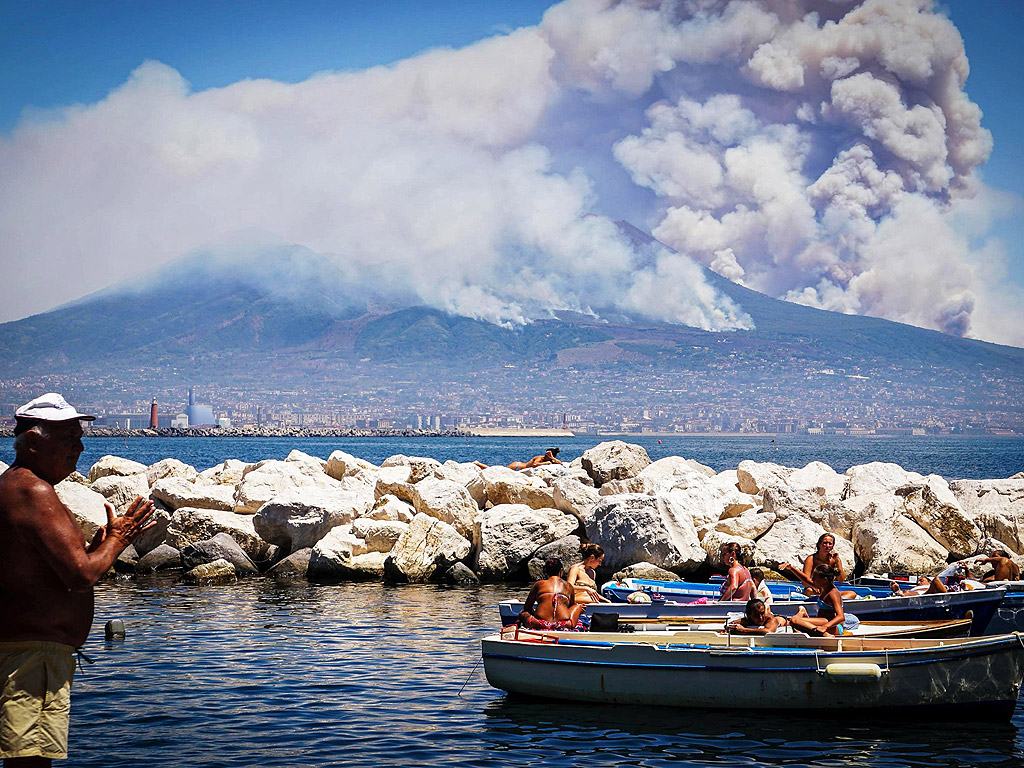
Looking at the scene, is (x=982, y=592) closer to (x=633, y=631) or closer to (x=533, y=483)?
(x=633, y=631)

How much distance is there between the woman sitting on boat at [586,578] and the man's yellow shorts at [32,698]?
31.6 ft

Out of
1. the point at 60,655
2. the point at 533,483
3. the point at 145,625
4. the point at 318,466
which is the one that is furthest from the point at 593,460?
the point at 60,655

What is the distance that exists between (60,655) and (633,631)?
914 cm

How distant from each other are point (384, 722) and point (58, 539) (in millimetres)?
Result: 7045

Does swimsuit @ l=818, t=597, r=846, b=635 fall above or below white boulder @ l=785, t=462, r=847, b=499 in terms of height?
below

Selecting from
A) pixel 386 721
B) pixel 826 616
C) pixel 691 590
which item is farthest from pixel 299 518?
pixel 826 616

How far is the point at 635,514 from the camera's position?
2167 cm

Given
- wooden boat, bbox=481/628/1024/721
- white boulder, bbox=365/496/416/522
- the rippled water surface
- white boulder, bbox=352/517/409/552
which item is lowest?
the rippled water surface

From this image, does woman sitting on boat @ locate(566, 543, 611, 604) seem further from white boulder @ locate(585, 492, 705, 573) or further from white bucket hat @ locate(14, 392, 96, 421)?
white bucket hat @ locate(14, 392, 96, 421)

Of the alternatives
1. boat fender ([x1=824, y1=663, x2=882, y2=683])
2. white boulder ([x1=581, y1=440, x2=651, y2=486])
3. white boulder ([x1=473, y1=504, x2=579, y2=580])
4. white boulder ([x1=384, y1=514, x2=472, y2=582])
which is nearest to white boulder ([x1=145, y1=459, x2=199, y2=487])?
white boulder ([x1=581, y1=440, x2=651, y2=486])

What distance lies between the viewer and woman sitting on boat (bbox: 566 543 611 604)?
15227mm

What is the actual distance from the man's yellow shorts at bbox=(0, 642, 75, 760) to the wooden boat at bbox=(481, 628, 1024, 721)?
296 inches

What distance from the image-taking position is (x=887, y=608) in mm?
15500

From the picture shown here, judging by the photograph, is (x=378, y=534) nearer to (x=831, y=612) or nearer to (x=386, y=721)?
(x=386, y=721)
